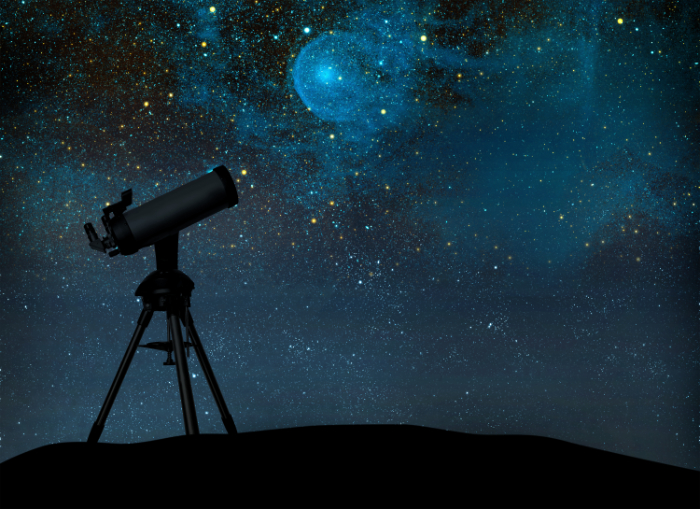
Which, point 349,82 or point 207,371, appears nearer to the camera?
point 207,371

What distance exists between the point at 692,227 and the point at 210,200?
2595 mm

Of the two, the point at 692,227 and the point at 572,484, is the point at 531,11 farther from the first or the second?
the point at 572,484

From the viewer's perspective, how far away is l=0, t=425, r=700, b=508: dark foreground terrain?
594 millimetres

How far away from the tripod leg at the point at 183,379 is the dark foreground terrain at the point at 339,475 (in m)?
0.58

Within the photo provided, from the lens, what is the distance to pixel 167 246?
1527 mm

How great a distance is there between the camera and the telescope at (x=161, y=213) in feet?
4.79

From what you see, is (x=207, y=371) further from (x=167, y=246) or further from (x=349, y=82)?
(x=349, y=82)

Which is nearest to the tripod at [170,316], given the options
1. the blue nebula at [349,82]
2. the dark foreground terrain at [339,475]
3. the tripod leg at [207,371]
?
the tripod leg at [207,371]

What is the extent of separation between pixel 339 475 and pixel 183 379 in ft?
2.82

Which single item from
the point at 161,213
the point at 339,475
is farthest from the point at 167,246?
the point at 339,475

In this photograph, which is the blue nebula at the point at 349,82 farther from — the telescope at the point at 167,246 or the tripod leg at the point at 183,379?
the tripod leg at the point at 183,379

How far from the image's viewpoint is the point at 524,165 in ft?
9.03

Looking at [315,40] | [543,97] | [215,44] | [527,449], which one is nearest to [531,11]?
[543,97]

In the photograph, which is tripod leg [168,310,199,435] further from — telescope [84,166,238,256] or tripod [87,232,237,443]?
telescope [84,166,238,256]
